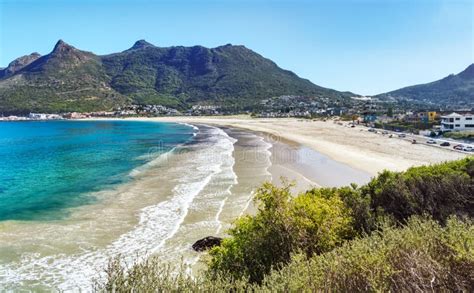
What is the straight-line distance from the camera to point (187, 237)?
19.3m

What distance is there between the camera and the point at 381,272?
6.62 metres

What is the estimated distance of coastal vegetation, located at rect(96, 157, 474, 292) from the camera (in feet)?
21.5

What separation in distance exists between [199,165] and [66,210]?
19428 mm

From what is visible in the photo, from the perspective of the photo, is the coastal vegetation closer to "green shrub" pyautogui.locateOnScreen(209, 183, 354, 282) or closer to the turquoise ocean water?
"green shrub" pyautogui.locateOnScreen(209, 183, 354, 282)

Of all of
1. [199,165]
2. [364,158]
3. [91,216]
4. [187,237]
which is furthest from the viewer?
[364,158]

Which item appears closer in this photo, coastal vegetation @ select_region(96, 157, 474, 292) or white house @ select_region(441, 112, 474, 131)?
coastal vegetation @ select_region(96, 157, 474, 292)

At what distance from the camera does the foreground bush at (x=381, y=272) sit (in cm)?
631

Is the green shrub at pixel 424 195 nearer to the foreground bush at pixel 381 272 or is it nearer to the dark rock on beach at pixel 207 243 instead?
the foreground bush at pixel 381 272

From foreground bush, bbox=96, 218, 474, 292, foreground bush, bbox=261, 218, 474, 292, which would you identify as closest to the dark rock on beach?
foreground bush, bbox=96, 218, 474, 292

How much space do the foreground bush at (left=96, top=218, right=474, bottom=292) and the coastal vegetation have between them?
18 mm

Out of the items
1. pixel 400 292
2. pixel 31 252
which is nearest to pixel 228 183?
pixel 31 252

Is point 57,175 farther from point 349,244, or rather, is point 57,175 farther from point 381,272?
point 381,272

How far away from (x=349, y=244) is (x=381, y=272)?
325 cm

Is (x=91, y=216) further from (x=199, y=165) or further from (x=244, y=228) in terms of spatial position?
(x=199, y=165)
